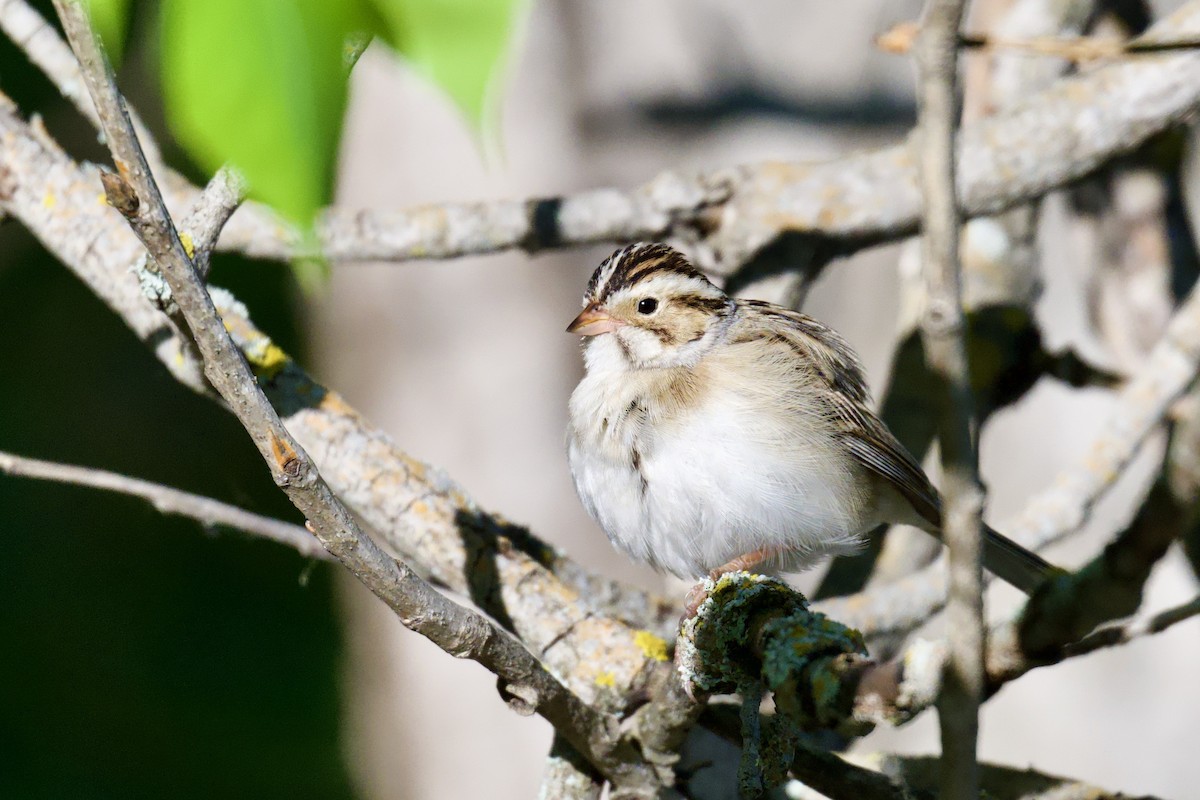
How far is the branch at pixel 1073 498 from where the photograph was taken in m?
3.00

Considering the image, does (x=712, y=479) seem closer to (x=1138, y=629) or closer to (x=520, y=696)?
(x=520, y=696)

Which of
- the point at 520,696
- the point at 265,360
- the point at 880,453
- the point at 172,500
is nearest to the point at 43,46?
the point at 265,360

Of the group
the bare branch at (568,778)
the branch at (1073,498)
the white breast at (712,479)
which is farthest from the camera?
the branch at (1073,498)

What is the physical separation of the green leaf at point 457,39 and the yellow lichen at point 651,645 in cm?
166

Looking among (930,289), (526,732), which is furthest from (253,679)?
(930,289)

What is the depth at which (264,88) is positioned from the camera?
2.75 feet

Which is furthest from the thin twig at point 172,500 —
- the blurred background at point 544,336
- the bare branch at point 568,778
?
the blurred background at point 544,336

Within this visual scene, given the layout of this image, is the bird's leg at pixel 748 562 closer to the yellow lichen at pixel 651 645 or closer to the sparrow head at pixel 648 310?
the yellow lichen at pixel 651 645

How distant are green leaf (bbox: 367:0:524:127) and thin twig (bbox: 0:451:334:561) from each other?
1.72m

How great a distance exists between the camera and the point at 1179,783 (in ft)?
15.4

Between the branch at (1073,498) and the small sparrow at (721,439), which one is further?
the branch at (1073,498)

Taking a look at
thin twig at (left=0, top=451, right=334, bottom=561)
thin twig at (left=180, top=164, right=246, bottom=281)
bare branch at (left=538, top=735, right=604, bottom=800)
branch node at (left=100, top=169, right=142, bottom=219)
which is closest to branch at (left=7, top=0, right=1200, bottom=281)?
thin twig at (left=0, top=451, right=334, bottom=561)

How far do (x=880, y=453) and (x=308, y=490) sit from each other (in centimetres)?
165

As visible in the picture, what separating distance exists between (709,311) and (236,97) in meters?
2.13
